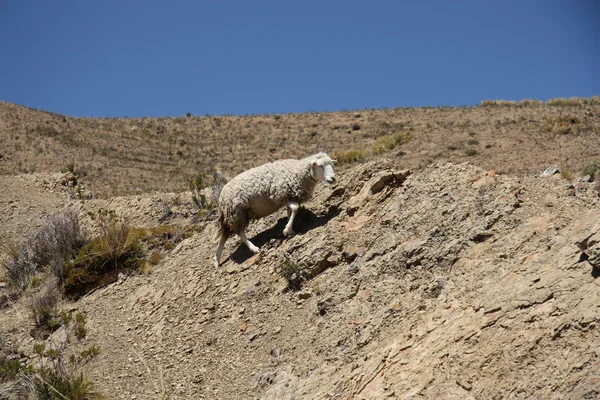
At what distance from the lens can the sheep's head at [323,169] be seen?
14.1m

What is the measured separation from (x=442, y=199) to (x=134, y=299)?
25.7 feet

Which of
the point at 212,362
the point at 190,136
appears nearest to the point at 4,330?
the point at 212,362

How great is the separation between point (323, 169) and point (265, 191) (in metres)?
1.41

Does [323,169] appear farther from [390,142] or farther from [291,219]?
[390,142]

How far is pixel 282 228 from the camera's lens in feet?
50.8

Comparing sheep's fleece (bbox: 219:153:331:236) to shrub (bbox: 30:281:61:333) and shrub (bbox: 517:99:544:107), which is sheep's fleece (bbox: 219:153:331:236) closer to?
shrub (bbox: 30:281:61:333)

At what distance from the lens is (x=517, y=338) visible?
8586mm

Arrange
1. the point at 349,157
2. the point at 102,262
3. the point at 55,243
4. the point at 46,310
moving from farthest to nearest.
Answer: the point at 349,157
the point at 55,243
the point at 102,262
the point at 46,310

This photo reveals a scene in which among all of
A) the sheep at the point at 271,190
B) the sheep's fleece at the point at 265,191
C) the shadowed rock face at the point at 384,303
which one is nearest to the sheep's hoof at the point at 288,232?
the sheep at the point at 271,190

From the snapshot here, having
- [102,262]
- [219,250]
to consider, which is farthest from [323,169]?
[102,262]

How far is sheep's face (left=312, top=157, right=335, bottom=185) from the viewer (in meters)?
14.1

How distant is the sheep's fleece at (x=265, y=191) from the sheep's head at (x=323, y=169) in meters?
0.08

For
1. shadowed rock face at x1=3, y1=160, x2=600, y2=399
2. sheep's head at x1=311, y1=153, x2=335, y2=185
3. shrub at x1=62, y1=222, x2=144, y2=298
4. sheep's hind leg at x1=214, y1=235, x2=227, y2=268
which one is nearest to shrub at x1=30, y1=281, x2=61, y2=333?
shrub at x1=62, y1=222, x2=144, y2=298

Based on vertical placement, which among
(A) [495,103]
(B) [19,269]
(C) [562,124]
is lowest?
(B) [19,269]
